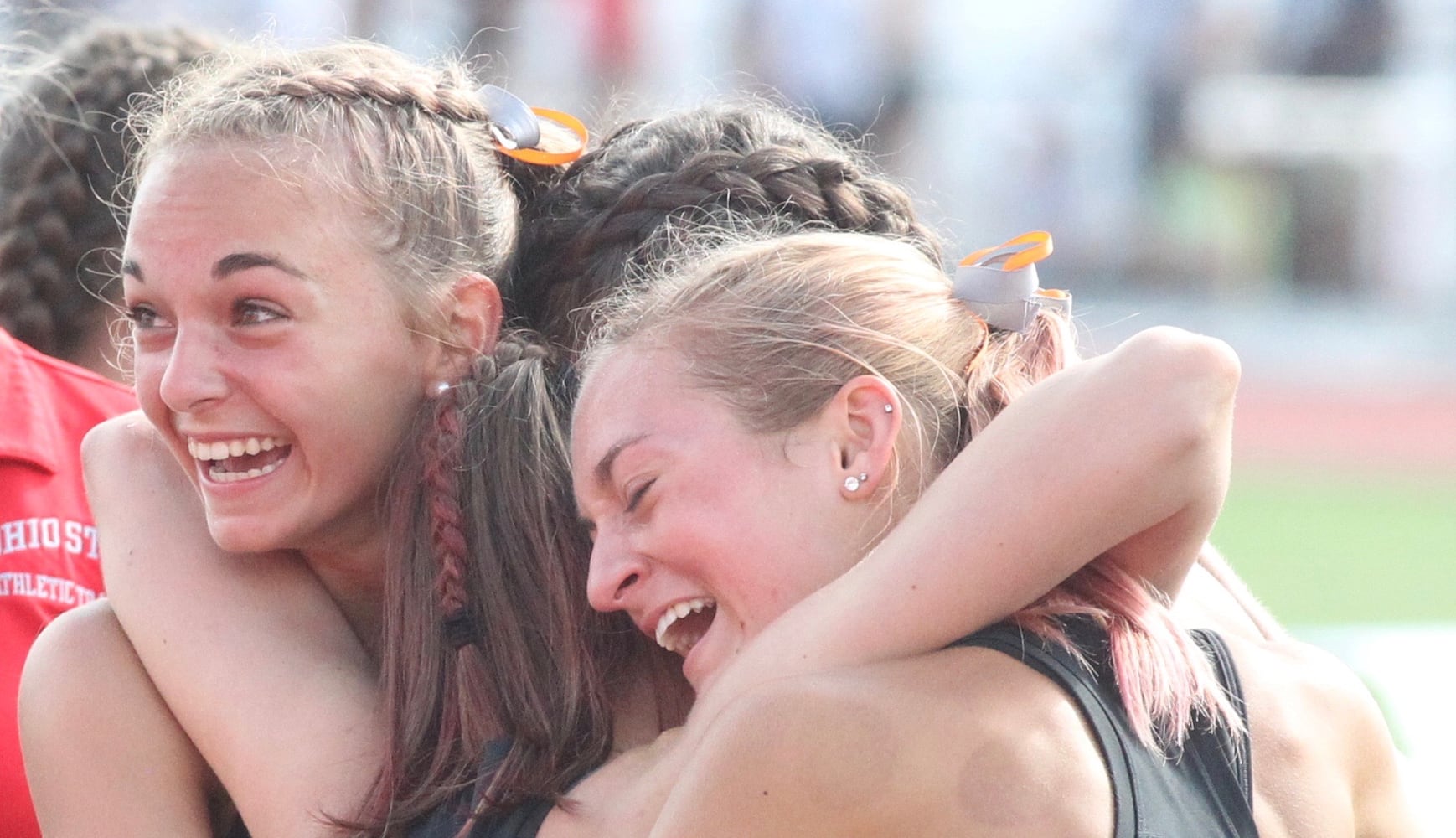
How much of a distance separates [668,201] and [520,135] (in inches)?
10.6

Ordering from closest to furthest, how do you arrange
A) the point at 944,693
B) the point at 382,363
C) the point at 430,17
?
the point at 944,693 → the point at 382,363 → the point at 430,17

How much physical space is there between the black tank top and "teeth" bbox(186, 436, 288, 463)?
101cm

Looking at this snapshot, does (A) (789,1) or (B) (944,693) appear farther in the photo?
(A) (789,1)

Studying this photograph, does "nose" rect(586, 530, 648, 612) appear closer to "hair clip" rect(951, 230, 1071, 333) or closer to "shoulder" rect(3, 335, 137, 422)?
"hair clip" rect(951, 230, 1071, 333)

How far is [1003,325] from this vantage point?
2.07m

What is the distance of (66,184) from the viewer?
304 cm

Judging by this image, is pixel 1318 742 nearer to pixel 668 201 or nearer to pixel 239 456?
pixel 668 201

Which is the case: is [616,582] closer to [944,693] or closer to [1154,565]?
[944,693]

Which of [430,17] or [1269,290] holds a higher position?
[430,17]

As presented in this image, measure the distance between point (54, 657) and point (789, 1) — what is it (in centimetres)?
1042

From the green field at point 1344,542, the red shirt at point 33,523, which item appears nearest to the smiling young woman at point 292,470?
the red shirt at point 33,523

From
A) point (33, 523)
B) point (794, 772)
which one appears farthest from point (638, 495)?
point (33, 523)

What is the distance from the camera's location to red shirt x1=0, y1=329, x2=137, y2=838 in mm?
2371

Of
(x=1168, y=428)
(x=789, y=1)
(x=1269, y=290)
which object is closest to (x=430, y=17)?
(x=789, y=1)
